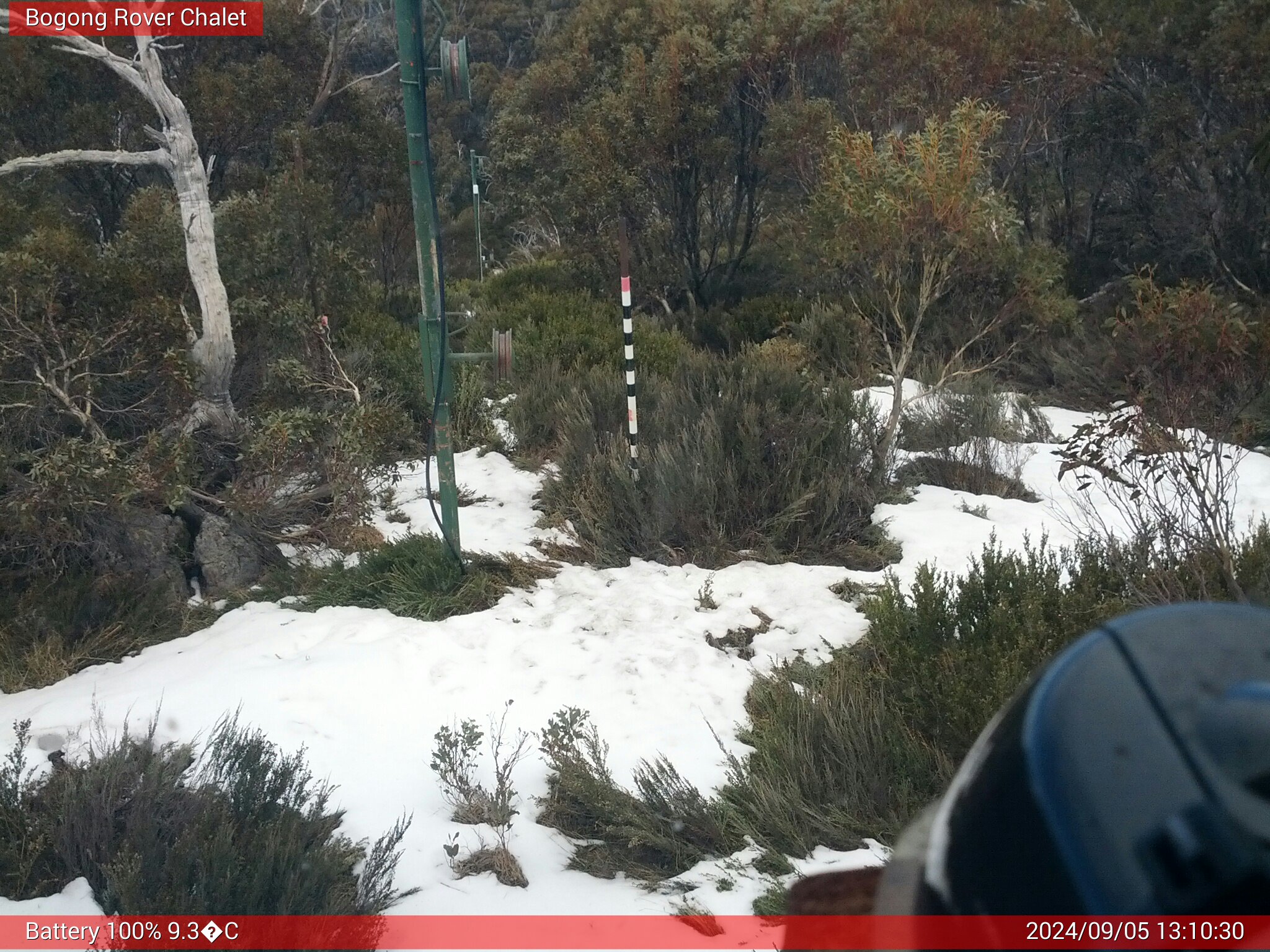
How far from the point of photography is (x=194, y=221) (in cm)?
614

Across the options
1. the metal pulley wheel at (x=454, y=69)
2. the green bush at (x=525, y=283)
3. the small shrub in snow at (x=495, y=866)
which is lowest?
the small shrub in snow at (x=495, y=866)

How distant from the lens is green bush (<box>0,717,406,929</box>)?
2.76 m

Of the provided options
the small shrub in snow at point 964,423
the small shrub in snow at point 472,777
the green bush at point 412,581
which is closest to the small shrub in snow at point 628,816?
the small shrub in snow at point 472,777

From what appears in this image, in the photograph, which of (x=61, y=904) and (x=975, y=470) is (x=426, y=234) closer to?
(x=61, y=904)

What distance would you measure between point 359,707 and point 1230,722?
12.9 feet

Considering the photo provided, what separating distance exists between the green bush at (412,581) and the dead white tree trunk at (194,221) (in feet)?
3.85

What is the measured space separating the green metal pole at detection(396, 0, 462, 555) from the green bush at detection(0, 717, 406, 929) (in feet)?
6.85

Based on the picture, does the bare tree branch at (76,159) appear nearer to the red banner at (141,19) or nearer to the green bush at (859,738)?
the red banner at (141,19)

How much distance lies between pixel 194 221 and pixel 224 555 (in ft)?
6.59

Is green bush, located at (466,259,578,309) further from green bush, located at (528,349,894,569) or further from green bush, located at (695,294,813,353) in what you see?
green bush, located at (528,349,894,569)

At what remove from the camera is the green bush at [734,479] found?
19.6ft

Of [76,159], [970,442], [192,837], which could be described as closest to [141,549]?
[76,159]

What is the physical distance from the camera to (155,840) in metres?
2.98

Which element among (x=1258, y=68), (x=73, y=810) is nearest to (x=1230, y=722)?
(x=73, y=810)
